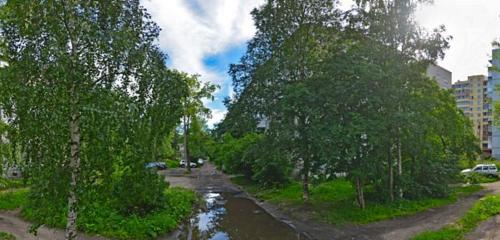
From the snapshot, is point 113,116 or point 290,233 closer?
point 113,116

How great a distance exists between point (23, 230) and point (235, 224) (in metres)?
8.71

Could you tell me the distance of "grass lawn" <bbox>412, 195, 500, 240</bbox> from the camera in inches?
530

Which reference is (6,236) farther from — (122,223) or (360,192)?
(360,192)

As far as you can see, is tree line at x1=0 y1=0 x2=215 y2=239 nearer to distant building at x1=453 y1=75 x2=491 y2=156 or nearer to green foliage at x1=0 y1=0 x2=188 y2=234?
green foliage at x1=0 y1=0 x2=188 y2=234

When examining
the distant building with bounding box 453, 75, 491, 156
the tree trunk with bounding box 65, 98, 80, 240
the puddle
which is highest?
the distant building with bounding box 453, 75, 491, 156

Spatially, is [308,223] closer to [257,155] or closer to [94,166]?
[257,155]

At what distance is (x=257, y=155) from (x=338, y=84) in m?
7.00

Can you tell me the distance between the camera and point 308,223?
17594 millimetres

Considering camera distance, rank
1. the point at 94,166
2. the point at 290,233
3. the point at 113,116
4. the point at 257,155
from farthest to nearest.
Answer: the point at 257,155 → the point at 290,233 → the point at 94,166 → the point at 113,116

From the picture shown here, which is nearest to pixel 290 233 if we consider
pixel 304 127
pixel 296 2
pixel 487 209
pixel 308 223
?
pixel 308 223

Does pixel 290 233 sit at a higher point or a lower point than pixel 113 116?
lower

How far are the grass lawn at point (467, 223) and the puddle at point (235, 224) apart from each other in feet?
16.2

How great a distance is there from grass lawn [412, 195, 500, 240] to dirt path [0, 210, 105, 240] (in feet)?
39.0

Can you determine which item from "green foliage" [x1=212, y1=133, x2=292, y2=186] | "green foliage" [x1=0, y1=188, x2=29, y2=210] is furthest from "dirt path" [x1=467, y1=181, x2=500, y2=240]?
"green foliage" [x1=0, y1=188, x2=29, y2=210]
